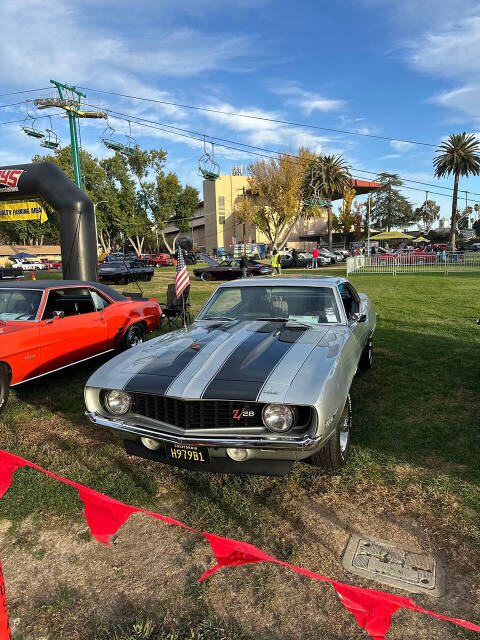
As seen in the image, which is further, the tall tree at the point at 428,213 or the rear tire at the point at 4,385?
the tall tree at the point at 428,213

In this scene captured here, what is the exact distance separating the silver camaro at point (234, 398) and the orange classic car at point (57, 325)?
1.93 m

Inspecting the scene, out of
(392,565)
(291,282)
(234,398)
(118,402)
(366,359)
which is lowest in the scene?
(392,565)

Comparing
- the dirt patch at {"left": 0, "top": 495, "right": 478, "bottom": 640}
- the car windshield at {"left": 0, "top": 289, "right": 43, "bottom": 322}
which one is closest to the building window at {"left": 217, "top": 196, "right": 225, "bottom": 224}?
the car windshield at {"left": 0, "top": 289, "right": 43, "bottom": 322}

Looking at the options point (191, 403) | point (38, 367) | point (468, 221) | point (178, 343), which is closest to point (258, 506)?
point (191, 403)

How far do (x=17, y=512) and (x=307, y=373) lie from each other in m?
2.33

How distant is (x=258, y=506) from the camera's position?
9.92ft

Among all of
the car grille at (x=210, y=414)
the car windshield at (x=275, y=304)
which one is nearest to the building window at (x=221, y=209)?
the car windshield at (x=275, y=304)

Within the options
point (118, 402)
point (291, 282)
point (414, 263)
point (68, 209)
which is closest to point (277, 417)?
point (118, 402)

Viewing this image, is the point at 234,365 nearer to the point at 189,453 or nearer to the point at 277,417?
the point at 277,417

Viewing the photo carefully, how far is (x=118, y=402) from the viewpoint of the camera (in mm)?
3189

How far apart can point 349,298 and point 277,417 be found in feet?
9.81

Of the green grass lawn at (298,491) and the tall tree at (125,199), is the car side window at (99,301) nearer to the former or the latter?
the green grass lawn at (298,491)

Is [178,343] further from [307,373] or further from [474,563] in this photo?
[474,563]

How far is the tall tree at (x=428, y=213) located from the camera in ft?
325
